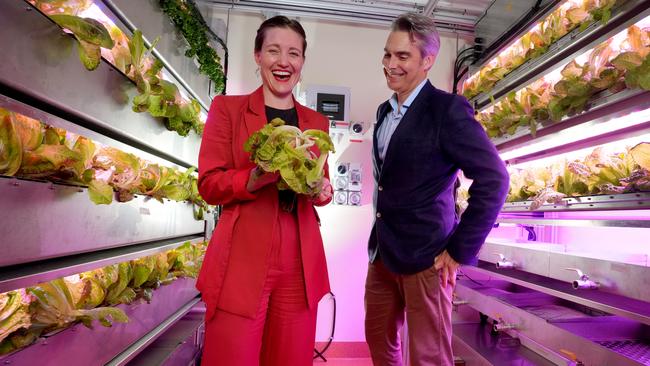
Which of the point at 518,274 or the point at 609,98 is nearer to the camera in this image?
the point at 609,98

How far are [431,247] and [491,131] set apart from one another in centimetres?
184

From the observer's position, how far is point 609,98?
2.00 m

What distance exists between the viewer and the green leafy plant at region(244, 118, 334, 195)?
1.26 metres

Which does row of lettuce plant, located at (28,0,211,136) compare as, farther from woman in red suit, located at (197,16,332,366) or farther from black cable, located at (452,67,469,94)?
black cable, located at (452,67,469,94)

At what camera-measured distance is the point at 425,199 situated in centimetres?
175

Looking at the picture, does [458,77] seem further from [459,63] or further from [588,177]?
[588,177]

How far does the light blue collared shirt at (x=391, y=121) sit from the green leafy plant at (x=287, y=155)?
25.0 inches

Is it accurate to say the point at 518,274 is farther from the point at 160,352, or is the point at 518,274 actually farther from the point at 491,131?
the point at 160,352

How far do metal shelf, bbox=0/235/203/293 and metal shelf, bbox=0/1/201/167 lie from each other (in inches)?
22.2

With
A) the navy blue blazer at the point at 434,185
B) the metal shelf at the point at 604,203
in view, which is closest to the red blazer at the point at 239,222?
the navy blue blazer at the point at 434,185

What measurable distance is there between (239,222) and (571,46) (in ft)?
7.62

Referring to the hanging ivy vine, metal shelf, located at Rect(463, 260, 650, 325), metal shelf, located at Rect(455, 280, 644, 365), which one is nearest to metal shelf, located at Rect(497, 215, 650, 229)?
metal shelf, located at Rect(463, 260, 650, 325)

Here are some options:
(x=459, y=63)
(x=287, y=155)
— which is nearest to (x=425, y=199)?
(x=287, y=155)

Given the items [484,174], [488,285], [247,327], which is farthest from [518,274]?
[247,327]
